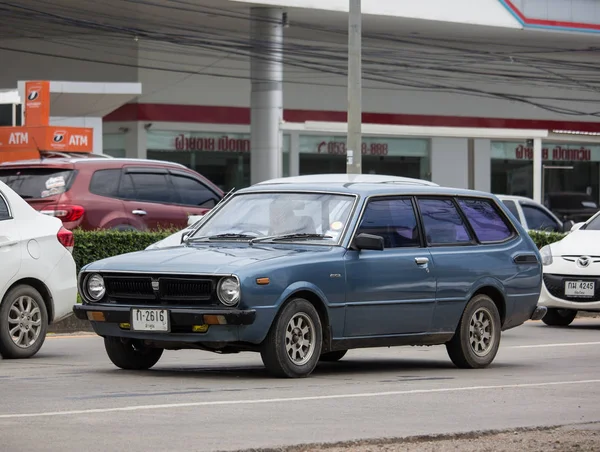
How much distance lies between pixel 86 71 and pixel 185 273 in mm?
31525

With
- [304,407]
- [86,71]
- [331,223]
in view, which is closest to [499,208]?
[331,223]

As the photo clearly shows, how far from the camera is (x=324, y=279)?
10.5m

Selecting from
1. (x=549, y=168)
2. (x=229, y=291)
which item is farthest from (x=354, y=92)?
(x=549, y=168)

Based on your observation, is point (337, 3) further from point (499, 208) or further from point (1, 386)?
point (1, 386)

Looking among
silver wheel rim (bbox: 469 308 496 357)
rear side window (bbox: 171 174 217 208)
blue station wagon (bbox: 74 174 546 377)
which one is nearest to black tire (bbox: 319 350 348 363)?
blue station wagon (bbox: 74 174 546 377)

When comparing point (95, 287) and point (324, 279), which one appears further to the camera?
point (95, 287)

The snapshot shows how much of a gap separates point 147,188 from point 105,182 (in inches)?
35.9

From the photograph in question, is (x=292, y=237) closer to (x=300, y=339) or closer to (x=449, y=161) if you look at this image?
(x=300, y=339)

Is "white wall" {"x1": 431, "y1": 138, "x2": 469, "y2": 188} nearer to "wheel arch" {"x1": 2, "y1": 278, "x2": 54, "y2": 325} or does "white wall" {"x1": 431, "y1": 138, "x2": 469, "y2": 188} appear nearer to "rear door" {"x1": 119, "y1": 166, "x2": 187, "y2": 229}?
"rear door" {"x1": 119, "y1": 166, "x2": 187, "y2": 229}

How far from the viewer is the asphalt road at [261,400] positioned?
7520mm

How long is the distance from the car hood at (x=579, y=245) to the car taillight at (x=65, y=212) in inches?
237

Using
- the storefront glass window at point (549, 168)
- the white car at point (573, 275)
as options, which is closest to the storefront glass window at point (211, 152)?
the storefront glass window at point (549, 168)

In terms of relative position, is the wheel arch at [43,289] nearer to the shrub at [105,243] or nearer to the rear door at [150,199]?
the shrub at [105,243]

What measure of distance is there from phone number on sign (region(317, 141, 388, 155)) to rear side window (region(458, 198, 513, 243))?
33.5 m
